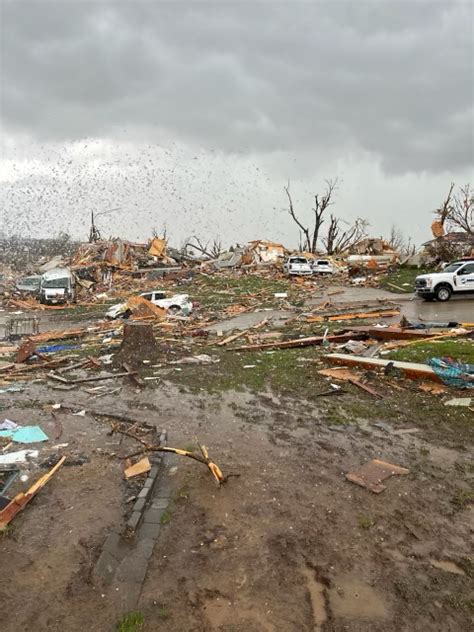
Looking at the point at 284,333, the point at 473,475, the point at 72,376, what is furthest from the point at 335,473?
the point at 284,333

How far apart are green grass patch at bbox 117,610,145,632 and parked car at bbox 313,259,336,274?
109ft

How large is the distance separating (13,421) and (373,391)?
667cm

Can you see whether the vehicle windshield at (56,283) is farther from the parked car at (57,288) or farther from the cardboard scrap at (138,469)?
the cardboard scrap at (138,469)

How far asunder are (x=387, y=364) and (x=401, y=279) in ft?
70.7

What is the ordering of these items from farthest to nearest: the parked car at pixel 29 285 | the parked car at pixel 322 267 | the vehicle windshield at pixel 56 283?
1. the parked car at pixel 322 267
2. the parked car at pixel 29 285
3. the vehicle windshield at pixel 56 283

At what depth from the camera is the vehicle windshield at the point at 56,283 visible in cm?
2664

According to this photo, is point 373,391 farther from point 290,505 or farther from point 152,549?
point 152,549

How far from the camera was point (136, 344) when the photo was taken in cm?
1210

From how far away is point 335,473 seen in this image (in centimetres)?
567

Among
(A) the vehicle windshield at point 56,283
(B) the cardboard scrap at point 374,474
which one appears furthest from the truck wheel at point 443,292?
(A) the vehicle windshield at point 56,283

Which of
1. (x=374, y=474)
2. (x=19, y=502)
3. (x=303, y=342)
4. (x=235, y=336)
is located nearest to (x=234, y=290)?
(x=235, y=336)

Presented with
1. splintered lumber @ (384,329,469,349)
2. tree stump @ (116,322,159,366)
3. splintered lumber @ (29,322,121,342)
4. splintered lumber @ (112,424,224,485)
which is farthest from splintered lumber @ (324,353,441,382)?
splintered lumber @ (29,322,121,342)

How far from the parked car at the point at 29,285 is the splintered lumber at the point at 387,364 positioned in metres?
22.6

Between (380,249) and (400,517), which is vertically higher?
(380,249)
